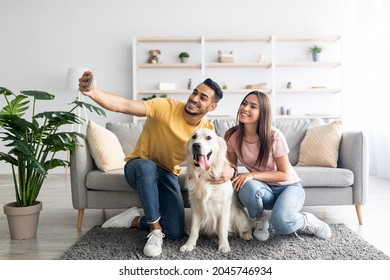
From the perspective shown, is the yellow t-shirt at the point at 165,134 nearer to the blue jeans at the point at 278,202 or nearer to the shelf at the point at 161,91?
the blue jeans at the point at 278,202

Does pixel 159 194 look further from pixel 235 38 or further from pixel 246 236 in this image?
pixel 235 38

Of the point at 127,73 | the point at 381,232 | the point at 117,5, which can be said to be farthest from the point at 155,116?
Answer: the point at 117,5

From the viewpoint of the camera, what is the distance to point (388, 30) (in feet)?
14.3

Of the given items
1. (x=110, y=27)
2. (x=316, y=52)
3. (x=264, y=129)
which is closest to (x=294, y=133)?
(x=264, y=129)

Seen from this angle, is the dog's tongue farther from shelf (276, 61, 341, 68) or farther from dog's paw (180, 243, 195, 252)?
shelf (276, 61, 341, 68)

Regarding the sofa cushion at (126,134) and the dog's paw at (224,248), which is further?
the sofa cushion at (126,134)

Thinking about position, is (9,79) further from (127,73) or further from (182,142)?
(182,142)

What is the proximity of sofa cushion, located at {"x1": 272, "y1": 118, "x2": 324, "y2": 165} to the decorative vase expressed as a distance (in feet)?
7.04

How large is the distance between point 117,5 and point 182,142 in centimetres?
408

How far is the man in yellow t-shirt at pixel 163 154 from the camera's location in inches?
75.3

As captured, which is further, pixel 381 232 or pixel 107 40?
pixel 107 40

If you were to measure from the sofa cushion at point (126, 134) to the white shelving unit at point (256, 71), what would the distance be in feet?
7.09

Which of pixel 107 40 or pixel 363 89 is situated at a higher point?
pixel 107 40

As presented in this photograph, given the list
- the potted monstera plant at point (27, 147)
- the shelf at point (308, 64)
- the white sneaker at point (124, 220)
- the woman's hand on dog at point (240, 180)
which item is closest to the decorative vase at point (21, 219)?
the potted monstera plant at point (27, 147)
